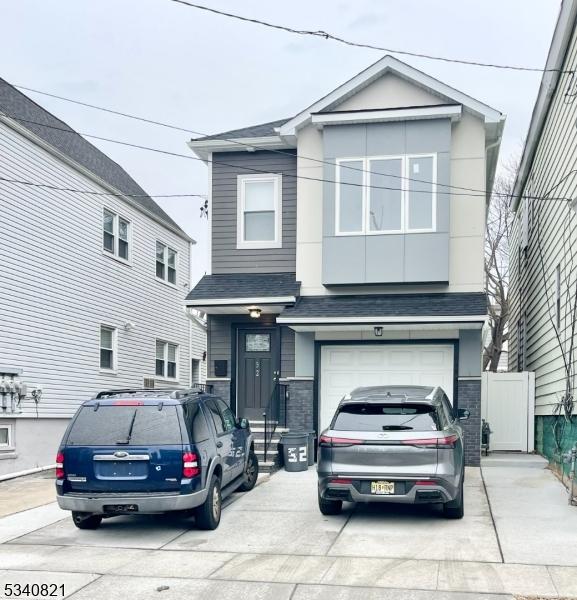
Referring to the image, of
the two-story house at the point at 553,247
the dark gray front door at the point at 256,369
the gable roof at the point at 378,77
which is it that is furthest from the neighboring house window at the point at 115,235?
the two-story house at the point at 553,247

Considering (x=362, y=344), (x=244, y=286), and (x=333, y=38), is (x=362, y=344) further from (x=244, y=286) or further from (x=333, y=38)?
(x=333, y=38)

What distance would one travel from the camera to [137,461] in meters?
8.41

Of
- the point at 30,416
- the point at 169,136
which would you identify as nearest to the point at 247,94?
the point at 169,136

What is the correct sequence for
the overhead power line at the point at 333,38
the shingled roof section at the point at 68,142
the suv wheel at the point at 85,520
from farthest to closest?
the shingled roof section at the point at 68,142 < the overhead power line at the point at 333,38 < the suv wheel at the point at 85,520

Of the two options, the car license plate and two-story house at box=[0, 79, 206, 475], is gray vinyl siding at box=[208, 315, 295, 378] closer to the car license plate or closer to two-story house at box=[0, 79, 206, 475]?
two-story house at box=[0, 79, 206, 475]

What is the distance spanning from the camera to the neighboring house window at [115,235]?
788 inches

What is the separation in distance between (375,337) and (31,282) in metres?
7.97

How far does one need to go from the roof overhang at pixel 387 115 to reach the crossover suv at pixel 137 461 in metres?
7.60

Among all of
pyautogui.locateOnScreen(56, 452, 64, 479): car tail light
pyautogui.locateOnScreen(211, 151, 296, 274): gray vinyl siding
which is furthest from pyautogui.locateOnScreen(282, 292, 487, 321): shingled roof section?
pyautogui.locateOnScreen(56, 452, 64, 479): car tail light

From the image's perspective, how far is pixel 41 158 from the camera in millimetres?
16938

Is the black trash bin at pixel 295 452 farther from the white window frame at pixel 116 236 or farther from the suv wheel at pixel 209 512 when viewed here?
the white window frame at pixel 116 236

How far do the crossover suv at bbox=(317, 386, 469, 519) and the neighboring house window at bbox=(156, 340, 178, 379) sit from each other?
1478 cm

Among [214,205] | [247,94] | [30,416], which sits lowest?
[30,416]

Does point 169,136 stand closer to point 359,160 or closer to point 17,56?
point 17,56
